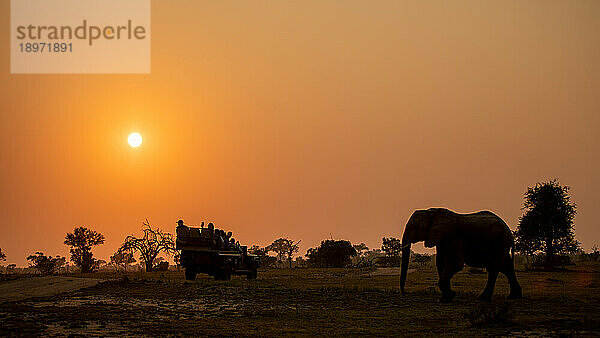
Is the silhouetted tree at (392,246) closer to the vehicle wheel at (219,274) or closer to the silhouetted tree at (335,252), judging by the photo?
the silhouetted tree at (335,252)

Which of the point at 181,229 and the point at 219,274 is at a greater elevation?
the point at 181,229

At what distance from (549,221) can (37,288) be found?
47504mm

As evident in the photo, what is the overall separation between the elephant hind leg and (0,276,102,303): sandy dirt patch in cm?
1652

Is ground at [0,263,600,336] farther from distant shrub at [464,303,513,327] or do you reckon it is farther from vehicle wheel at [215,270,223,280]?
vehicle wheel at [215,270,223,280]

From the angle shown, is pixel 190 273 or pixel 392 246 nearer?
pixel 190 273

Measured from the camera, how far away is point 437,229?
23.2 metres

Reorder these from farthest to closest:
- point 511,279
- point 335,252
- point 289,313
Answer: point 335,252, point 511,279, point 289,313

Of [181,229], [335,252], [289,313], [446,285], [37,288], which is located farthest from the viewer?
[335,252]

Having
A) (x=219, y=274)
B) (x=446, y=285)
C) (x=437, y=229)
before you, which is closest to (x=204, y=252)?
(x=219, y=274)

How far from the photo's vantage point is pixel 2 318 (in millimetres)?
16500

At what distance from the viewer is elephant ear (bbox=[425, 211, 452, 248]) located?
75.5 feet

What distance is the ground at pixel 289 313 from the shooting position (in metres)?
14.9

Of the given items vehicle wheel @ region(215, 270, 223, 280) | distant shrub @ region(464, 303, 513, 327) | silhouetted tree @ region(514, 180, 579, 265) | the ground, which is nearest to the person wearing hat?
vehicle wheel @ region(215, 270, 223, 280)

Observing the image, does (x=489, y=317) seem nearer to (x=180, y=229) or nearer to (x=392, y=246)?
(x=180, y=229)
